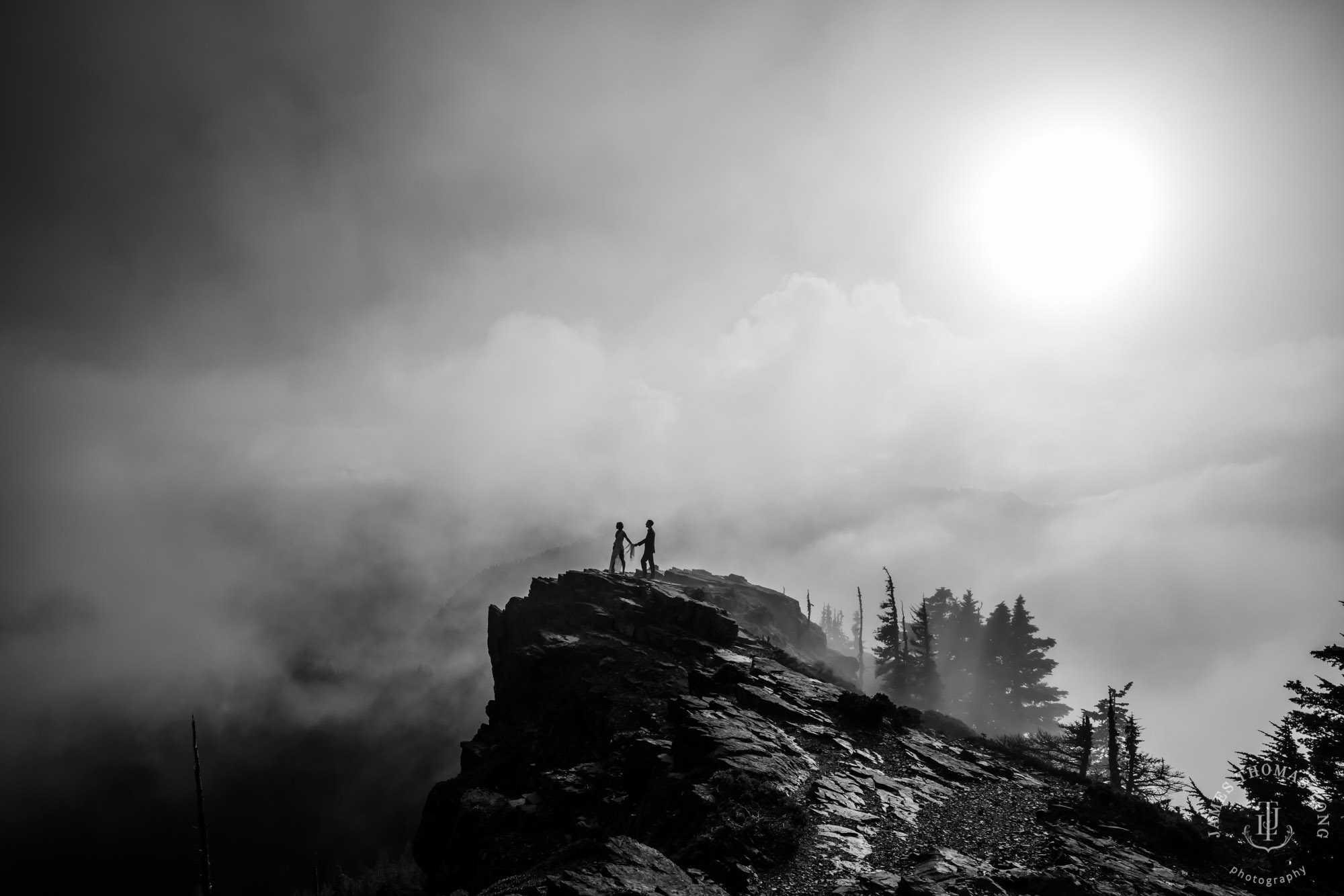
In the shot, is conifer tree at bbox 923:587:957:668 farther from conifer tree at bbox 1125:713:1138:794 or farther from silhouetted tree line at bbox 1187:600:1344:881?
silhouetted tree line at bbox 1187:600:1344:881

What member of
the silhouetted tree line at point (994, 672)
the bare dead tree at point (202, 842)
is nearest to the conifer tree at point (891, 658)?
the silhouetted tree line at point (994, 672)

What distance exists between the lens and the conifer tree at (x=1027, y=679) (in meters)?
55.1

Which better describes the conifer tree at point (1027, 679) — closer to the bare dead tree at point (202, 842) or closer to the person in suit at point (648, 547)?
the person in suit at point (648, 547)

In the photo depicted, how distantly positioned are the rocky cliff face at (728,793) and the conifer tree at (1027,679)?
102 feet

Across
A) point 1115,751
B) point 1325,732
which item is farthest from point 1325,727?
point 1115,751

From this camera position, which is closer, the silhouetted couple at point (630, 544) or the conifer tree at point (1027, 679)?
the silhouetted couple at point (630, 544)

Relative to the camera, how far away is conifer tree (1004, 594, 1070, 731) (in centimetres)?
5506

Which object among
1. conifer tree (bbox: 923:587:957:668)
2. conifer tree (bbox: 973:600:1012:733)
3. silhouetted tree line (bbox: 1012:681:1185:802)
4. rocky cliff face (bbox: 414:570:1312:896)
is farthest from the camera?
conifer tree (bbox: 923:587:957:668)

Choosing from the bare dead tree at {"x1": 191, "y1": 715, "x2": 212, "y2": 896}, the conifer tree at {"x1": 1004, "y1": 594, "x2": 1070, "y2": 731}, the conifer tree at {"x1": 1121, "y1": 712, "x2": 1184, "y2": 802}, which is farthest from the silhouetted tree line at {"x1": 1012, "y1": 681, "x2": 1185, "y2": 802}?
the bare dead tree at {"x1": 191, "y1": 715, "x2": 212, "y2": 896}

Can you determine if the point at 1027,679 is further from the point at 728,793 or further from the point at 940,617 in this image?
the point at 728,793

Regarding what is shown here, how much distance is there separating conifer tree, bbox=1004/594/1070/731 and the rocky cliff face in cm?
3111

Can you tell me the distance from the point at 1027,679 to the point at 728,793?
52.6 m

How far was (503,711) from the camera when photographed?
3688cm

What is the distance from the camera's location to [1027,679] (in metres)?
55.3
